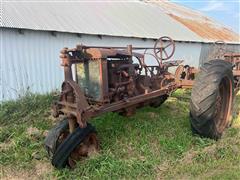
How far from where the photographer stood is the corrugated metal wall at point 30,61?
848 centimetres

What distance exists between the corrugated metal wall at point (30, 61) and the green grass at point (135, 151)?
6.85 feet

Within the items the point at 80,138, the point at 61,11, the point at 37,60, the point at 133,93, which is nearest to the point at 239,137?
the point at 133,93

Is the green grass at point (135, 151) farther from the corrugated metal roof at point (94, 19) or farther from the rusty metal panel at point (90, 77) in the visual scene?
the corrugated metal roof at point (94, 19)

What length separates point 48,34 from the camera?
9.55m

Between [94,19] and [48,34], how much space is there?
295 cm

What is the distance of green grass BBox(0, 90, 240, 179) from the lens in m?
4.24

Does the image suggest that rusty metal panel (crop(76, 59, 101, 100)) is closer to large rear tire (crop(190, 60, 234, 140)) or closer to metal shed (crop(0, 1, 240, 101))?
large rear tire (crop(190, 60, 234, 140))

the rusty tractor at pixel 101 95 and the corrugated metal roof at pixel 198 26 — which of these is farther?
the corrugated metal roof at pixel 198 26

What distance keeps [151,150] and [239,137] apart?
1.61 metres

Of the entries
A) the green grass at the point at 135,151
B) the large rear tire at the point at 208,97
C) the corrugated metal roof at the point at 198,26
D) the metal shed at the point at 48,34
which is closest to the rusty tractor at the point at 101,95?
the large rear tire at the point at 208,97

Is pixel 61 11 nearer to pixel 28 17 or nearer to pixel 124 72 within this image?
pixel 28 17

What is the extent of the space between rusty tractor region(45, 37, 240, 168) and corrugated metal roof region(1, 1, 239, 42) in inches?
177

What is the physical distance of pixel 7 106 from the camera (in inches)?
286

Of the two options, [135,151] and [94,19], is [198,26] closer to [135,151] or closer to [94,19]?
[94,19]
